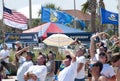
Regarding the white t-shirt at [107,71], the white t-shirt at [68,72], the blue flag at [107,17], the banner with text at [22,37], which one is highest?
the white t-shirt at [107,71]

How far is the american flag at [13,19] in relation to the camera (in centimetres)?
2795

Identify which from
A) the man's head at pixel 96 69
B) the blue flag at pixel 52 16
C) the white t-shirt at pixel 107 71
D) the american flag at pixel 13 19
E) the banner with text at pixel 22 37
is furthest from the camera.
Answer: the blue flag at pixel 52 16

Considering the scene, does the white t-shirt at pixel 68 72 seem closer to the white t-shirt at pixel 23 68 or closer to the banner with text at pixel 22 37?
the white t-shirt at pixel 23 68

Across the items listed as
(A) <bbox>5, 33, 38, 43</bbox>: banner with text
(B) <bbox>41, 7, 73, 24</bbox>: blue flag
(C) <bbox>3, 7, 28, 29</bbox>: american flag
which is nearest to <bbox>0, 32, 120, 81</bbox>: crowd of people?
(C) <bbox>3, 7, 28, 29</bbox>: american flag

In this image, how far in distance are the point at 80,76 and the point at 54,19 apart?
73.0 feet

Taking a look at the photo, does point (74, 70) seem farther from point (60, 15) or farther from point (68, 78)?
point (60, 15)

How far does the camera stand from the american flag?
28.0m

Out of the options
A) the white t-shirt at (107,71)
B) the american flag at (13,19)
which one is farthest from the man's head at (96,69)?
the american flag at (13,19)

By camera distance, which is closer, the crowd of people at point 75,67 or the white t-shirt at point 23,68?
the crowd of people at point 75,67

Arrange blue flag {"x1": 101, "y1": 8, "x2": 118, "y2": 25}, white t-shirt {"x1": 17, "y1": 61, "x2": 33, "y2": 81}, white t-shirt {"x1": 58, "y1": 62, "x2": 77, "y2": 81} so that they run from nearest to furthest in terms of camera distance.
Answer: white t-shirt {"x1": 58, "y1": 62, "x2": 77, "y2": 81}
white t-shirt {"x1": 17, "y1": 61, "x2": 33, "y2": 81}
blue flag {"x1": 101, "y1": 8, "x2": 118, "y2": 25}

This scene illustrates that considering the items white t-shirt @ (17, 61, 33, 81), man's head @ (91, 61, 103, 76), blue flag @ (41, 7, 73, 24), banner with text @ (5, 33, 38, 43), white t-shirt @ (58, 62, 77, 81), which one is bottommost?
banner with text @ (5, 33, 38, 43)

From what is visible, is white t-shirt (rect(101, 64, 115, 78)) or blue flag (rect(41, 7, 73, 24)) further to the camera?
blue flag (rect(41, 7, 73, 24))

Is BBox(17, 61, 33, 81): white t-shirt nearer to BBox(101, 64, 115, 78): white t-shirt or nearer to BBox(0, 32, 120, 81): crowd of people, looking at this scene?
BBox(0, 32, 120, 81): crowd of people

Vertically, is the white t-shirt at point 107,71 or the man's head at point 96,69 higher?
the man's head at point 96,69
